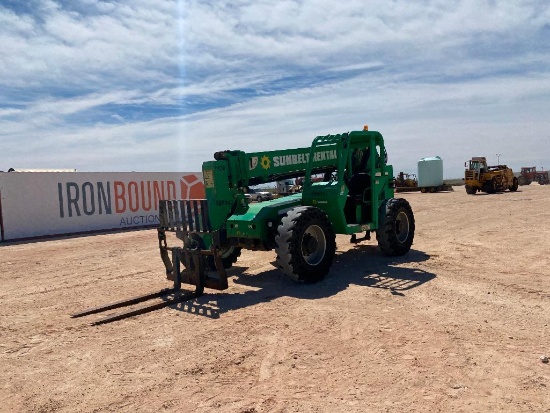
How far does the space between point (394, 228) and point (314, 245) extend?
95.6 inches

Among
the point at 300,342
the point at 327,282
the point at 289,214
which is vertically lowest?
the point at 300,342

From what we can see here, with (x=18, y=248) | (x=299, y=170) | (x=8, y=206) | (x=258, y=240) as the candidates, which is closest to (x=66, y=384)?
(x=258, y=240)

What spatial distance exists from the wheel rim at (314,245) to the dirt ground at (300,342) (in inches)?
17.0

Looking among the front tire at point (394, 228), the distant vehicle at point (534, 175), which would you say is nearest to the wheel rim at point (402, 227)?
the front tire at point (394, 228)

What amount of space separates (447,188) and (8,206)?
34.7 metres

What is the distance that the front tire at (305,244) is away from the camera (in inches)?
290

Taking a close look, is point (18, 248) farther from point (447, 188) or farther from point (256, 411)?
point (447, 188)

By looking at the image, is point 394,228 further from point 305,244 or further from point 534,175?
point 534,175

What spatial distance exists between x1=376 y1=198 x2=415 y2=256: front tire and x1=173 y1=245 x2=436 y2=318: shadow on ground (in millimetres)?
227

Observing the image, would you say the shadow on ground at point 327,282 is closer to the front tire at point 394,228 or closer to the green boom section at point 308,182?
the front tire at point 394,228

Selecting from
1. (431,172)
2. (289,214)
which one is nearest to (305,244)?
(289,214)

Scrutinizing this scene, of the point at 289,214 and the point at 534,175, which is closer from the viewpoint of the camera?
the point at 289,214

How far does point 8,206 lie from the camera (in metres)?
17.0

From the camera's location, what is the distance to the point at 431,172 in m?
40.2
